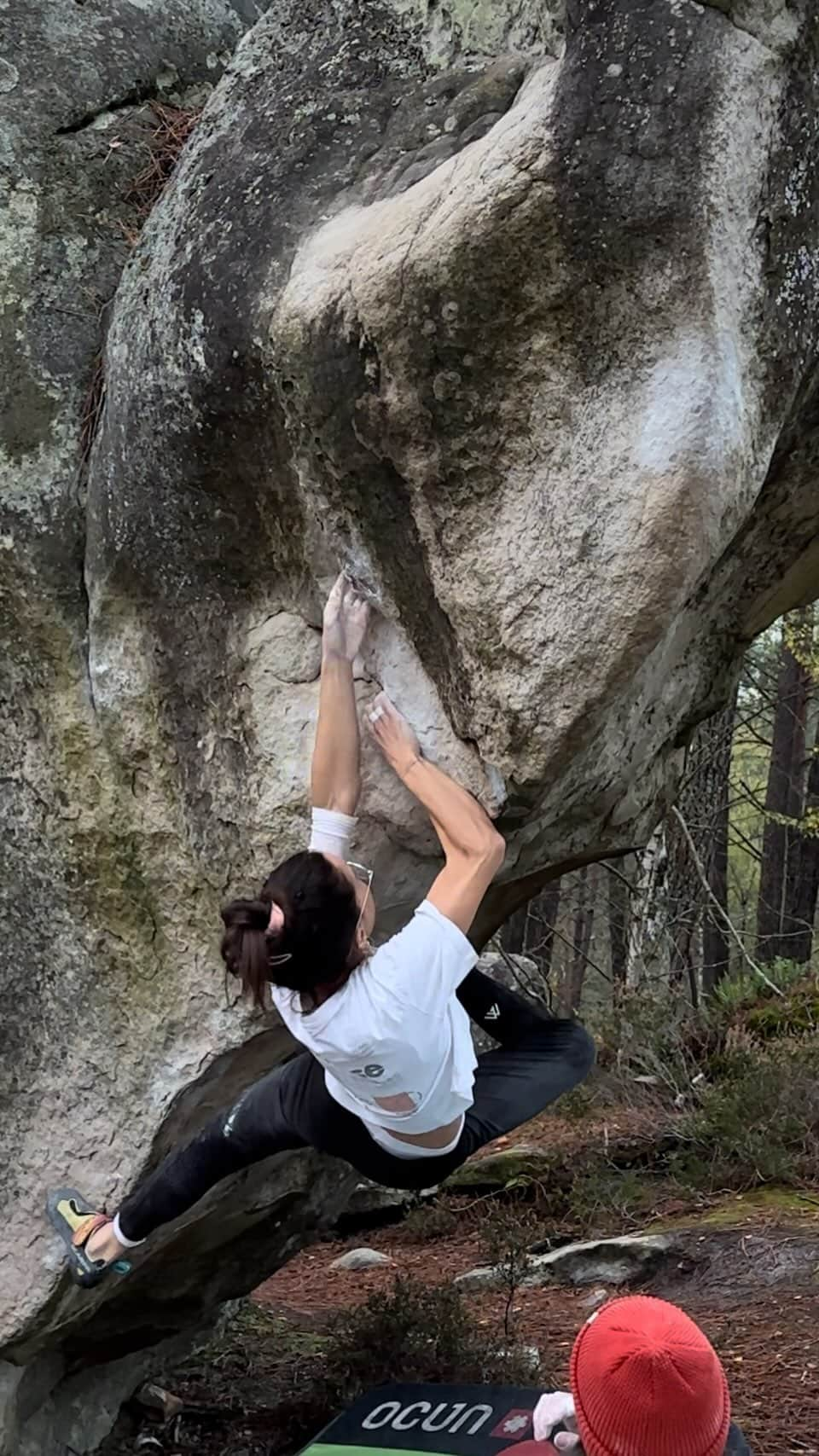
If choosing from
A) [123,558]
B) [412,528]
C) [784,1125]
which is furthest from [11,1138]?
[784,1125]

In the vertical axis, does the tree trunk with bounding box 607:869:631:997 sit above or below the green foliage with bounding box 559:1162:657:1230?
above

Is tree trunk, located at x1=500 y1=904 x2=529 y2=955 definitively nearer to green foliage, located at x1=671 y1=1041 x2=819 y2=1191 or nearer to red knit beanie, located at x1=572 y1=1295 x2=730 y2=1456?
green foliage, located at x1=671 y1=1041 x2=819 y2=1191

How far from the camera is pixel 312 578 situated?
375 centimetres

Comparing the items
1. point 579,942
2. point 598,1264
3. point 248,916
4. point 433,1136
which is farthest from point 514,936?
point 248,916

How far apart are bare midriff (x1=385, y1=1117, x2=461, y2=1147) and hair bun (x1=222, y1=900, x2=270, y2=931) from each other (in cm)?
61

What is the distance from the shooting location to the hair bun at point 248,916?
3.34m

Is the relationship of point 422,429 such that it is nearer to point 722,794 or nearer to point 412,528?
point 412,528

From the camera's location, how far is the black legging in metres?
3.57

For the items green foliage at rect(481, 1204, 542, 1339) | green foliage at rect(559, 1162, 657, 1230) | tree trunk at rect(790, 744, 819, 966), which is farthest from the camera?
tree trunk at rect(790, 744, 819, 966)

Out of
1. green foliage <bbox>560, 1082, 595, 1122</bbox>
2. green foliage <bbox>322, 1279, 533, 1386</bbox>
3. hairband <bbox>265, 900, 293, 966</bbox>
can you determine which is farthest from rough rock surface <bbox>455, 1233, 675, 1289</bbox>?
hairband <bbox>265, 900, 293, 966</bbox>

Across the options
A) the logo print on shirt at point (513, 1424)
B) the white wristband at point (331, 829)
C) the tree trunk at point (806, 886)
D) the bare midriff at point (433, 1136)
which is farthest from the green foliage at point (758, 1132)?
the tree trunk at point (806, 886)

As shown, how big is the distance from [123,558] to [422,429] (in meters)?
1.16

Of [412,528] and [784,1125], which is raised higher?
[412,528]

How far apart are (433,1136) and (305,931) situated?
664mm
